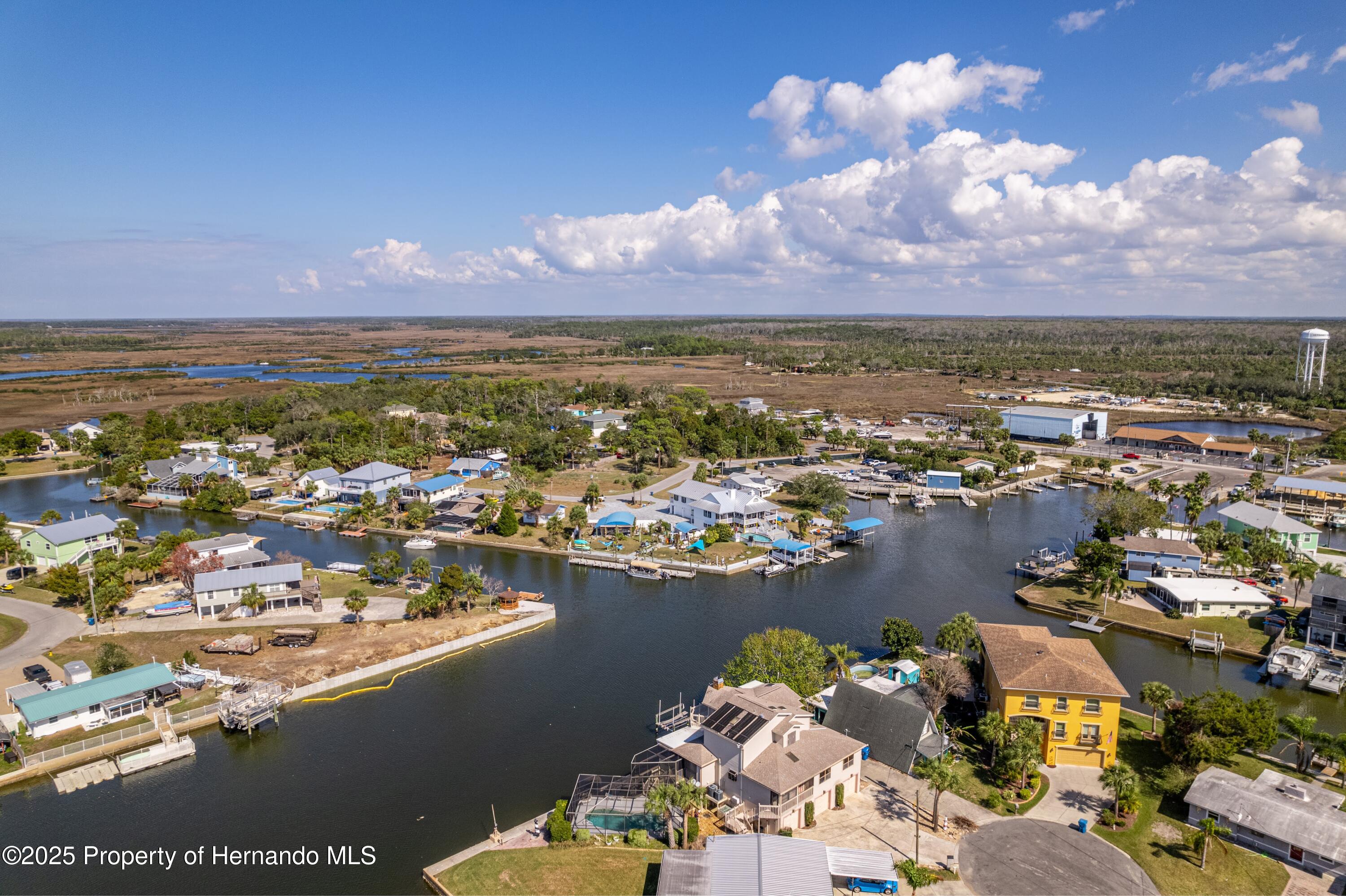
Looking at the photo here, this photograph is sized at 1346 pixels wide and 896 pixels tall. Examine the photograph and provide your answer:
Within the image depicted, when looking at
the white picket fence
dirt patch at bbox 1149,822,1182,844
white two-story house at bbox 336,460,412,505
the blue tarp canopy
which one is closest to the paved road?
the white picket fence

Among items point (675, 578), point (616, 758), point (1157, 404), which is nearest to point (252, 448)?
point (675, 578)

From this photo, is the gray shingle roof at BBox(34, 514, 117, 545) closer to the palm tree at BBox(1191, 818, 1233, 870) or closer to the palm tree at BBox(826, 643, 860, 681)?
the palm tree at BBox(826, 643, 860, 681)

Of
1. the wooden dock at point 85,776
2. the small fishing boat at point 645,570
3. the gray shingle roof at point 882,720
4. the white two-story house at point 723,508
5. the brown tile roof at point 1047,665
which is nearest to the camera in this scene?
the brown tile roof at point 1047,665

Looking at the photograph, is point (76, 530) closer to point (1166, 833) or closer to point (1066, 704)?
point (1066, 704)

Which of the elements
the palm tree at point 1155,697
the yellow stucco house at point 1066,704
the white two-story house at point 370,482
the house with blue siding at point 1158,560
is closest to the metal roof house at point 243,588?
the white two-story house at point 370,482

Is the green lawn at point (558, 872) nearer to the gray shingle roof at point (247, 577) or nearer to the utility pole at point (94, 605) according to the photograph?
the gray shingle roof at point (247, 577)

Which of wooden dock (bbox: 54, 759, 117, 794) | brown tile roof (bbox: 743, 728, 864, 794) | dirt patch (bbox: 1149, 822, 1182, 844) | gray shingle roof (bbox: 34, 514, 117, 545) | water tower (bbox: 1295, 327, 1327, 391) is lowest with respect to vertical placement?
wooden dock (bbox: 54, 759, 117, 794)
